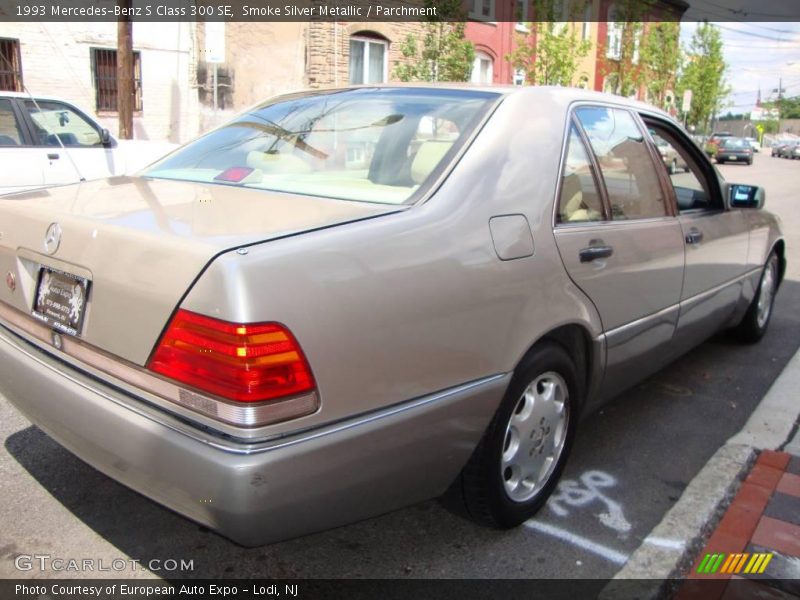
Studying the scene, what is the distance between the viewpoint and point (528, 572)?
2.56 meters

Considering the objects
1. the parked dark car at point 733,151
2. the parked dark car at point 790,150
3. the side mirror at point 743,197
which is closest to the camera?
the side mirror at point 743,197

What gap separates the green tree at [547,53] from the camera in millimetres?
20734

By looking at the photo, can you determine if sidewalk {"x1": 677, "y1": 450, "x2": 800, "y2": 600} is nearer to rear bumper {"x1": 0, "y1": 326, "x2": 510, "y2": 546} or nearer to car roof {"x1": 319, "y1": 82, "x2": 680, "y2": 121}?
rear bumper {"x1": 0, "y1": 326, "x2": 510, "y2": 546}

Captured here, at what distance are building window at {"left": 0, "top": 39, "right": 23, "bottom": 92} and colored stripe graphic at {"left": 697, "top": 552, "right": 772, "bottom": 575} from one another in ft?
45.9

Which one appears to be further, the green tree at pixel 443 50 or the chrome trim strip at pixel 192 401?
the green tree at pixel 443 50

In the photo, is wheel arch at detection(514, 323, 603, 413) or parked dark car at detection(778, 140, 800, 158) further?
parked dark car at detection(778, 140, 800, 158)

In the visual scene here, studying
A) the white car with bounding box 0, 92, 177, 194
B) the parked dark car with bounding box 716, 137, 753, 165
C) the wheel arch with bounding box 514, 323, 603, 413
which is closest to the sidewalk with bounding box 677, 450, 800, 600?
the wheel arch with bounding box 514, 323, 603, 413

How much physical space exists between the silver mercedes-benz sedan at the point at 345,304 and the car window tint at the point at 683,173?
1.69ft

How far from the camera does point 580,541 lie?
2762 mm

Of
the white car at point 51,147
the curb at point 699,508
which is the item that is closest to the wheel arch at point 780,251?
the curb at point 699,508

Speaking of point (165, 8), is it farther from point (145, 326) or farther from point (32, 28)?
point (145, 326)

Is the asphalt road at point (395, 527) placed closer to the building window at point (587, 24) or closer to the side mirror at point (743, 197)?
the side mirror at point (743, 197)

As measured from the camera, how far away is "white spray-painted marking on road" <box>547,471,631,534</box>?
292cm

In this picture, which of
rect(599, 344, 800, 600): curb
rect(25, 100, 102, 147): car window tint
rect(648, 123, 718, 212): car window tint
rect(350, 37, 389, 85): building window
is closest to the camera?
rect(599, 344, 800, 600): curb
